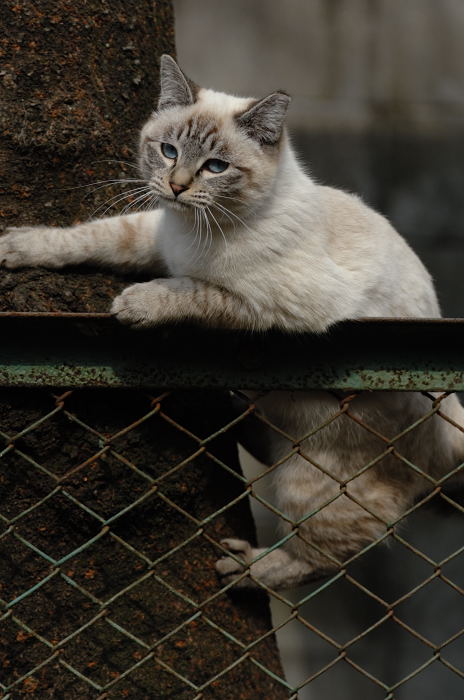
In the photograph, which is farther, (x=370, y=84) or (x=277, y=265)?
(x=370, y=84)

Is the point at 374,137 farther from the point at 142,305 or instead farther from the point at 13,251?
the point at 142,305

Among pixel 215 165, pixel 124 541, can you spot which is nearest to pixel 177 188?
pixel 215 165

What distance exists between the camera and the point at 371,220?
2.66 meters

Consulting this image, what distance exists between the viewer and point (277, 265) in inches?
91.2

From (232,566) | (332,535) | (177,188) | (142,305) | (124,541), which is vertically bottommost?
(332,535)

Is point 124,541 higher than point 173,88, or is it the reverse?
point 173,88

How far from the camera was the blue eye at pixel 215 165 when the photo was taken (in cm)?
234

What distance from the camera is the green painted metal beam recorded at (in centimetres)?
172

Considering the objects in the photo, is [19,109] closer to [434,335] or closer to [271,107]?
[271,107]

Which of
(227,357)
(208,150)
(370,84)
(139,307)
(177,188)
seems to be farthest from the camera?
(370,84)

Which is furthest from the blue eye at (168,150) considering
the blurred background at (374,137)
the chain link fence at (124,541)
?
the blurred background at (374,137)

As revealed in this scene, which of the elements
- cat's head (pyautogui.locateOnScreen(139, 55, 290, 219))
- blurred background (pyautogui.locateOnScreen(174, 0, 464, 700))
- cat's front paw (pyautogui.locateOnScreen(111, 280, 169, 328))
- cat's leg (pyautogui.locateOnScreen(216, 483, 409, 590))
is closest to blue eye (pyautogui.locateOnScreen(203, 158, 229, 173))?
cat's head (pyautogui.locateOnScreen(139, 55, 290, 219))

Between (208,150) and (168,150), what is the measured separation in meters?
0.12

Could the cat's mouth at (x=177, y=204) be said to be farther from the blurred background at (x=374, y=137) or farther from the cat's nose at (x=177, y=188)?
the blurred background at (x=374, y=137)
